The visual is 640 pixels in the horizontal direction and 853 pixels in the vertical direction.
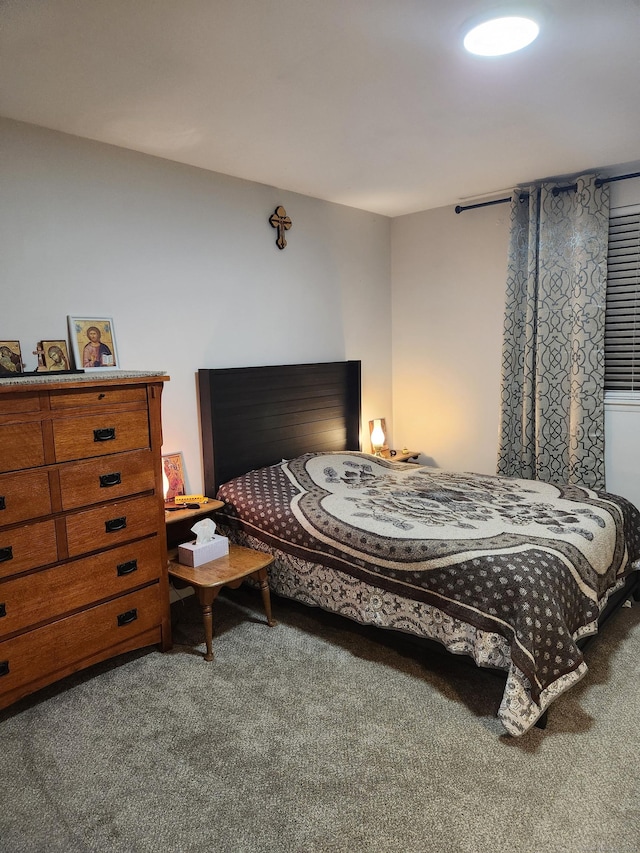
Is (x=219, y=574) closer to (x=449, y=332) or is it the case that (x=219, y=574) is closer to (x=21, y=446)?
(x=21, y=446)

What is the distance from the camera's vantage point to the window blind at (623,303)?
3.44 metres

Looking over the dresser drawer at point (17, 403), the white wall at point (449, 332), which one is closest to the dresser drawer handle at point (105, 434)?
the dresser drawer at point (17, 403)

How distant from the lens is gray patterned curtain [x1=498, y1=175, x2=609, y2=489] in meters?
3.50

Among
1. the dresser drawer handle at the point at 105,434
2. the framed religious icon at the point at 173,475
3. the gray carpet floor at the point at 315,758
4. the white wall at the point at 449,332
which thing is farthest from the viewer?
the white wall at the point at 449,332

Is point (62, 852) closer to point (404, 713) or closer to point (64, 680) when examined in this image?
point (64, 680)

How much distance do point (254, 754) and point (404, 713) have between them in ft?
1.95

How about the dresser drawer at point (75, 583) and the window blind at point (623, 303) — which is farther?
the window blind at point (623, 303)

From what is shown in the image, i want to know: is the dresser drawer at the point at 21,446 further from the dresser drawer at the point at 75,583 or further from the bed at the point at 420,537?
the bed at the point at 420,537

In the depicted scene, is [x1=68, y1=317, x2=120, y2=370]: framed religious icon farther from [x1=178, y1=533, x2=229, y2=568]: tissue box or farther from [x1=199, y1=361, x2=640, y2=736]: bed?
[x1=178, y1=533, x2=229, y2=568]: tissue box

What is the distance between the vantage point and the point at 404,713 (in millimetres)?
2113

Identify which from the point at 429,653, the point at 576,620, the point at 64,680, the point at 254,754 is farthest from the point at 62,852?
the point at 576,620

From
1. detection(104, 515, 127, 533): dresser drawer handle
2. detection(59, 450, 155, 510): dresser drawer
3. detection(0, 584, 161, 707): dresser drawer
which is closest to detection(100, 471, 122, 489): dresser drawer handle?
detection(59, 450, 155, 510): dresser drawer

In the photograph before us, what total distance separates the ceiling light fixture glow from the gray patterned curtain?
1.88 metres

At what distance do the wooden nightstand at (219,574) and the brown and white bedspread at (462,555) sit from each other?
122 millimetres
